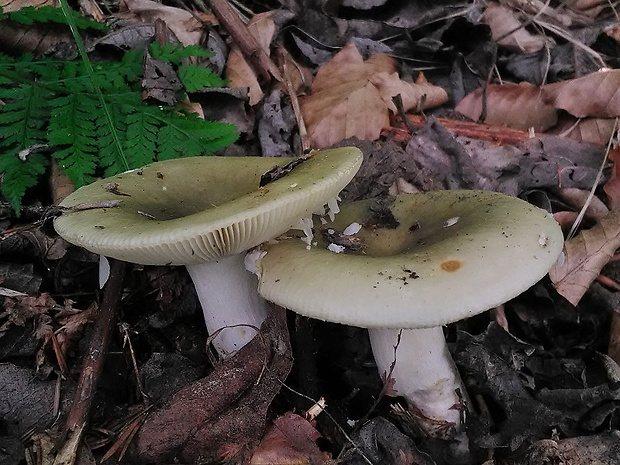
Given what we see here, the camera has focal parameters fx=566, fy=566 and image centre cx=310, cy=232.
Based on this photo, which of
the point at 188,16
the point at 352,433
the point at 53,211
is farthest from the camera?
the point at 188,16

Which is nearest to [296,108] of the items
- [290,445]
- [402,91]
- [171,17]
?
[402,91]

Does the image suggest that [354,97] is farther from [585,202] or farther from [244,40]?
[585,202]

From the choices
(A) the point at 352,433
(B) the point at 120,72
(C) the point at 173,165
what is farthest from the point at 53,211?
(A) the point at 352,433

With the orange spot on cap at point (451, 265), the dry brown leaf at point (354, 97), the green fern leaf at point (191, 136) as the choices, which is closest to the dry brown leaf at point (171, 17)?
the dry brown leaf at point (354, 97)

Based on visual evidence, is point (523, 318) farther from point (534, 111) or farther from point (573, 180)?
point (534, 111)

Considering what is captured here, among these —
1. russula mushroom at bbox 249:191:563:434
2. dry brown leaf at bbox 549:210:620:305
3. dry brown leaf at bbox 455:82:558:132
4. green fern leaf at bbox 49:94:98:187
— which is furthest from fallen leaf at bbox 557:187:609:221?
green fern leaf at bbox 49:94:98:187

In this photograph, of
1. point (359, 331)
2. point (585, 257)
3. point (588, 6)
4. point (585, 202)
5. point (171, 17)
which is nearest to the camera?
point (359, 331)

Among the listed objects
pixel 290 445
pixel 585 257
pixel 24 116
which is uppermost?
pixel 24 116

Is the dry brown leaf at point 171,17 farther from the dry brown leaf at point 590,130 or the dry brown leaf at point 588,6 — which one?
the dry brown leaf at point 588,6
